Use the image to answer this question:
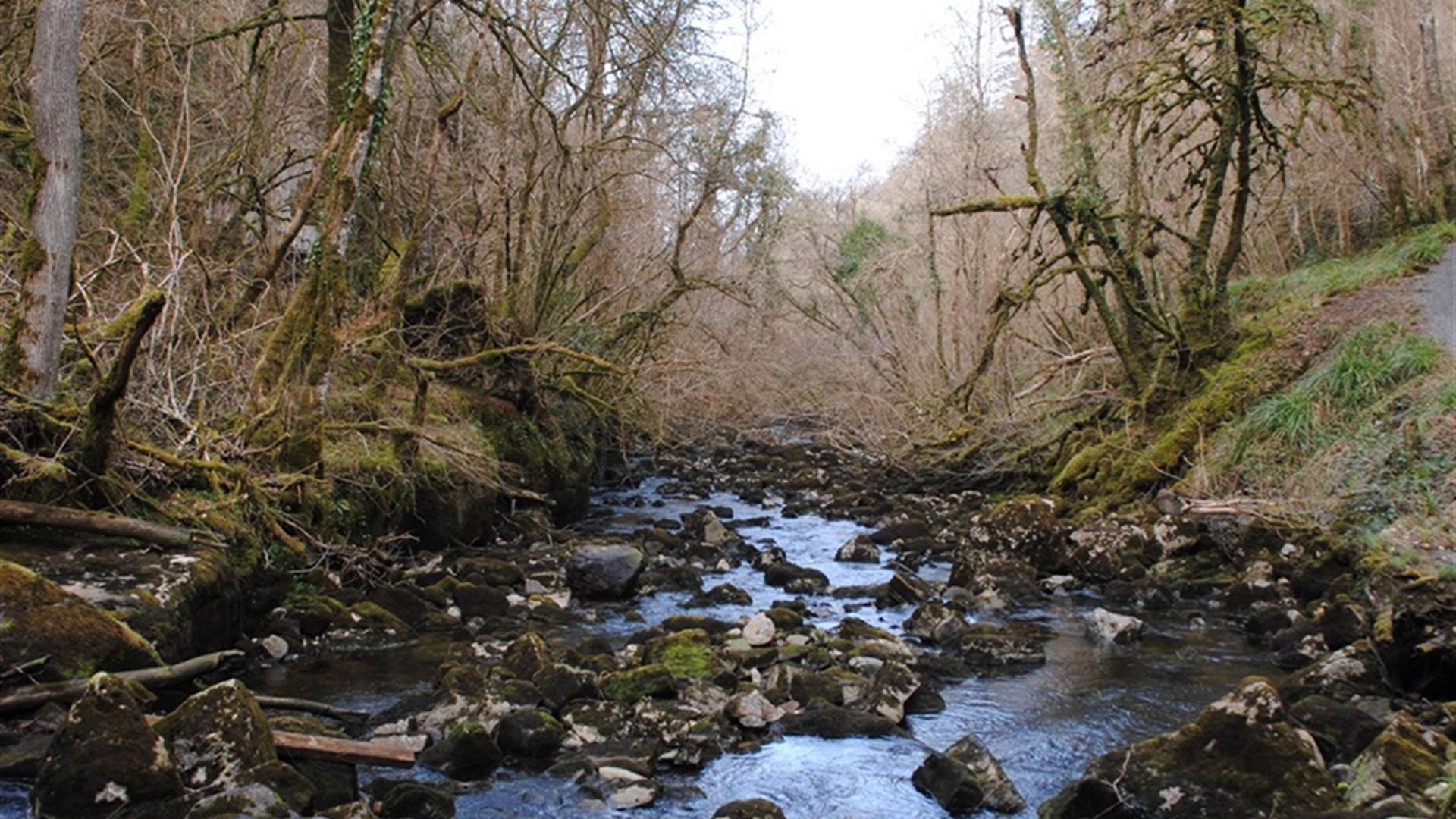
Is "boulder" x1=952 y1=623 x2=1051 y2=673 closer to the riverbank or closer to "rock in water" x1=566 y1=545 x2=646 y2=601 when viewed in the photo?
the riverbank

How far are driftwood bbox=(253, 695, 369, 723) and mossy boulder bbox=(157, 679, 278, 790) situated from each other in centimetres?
104

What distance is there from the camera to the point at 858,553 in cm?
1214

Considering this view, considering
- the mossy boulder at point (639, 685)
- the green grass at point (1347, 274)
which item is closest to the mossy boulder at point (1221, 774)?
the mossy boulder at point (639, 685)

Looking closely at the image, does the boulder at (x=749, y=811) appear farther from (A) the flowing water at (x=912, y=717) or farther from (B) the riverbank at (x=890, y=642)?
(A) the flowing water at (x=912, y=717)

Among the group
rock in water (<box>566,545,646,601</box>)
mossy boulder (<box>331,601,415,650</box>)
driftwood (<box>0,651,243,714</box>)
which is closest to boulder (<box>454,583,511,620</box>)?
mossy boulder (<box>331,601,415,650</box>)

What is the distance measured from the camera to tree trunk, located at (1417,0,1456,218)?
16.8 metres

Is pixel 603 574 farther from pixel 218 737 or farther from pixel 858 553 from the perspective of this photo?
pixel 218 737

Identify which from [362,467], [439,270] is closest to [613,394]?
[439,270]

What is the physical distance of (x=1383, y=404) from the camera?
33.8 feet

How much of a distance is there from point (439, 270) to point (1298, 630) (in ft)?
34.5

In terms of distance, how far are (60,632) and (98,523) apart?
143 cm

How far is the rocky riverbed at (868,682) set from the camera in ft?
15.4

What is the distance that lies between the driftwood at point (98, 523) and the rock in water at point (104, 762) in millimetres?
2648

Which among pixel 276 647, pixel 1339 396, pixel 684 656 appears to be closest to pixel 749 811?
pixel 684 656
